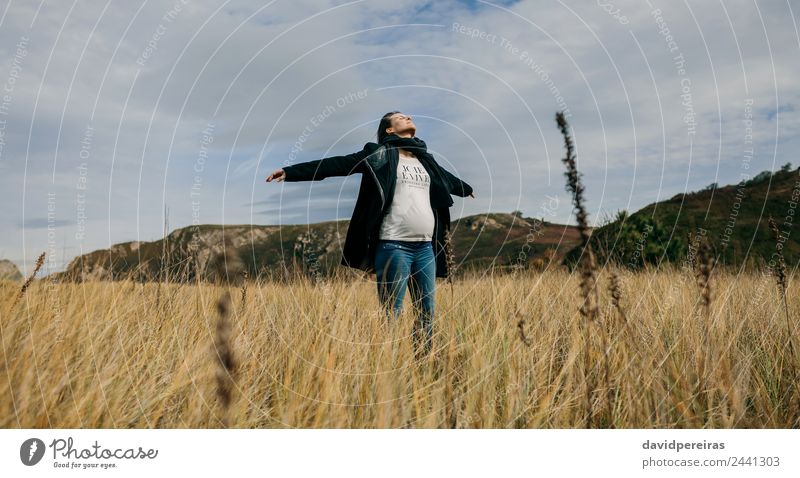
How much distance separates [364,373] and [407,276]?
5.40ft

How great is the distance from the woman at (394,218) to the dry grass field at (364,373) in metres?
0.40

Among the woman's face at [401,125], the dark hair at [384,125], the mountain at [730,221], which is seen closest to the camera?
the woman's face at [401,125]

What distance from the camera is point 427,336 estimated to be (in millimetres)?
4555

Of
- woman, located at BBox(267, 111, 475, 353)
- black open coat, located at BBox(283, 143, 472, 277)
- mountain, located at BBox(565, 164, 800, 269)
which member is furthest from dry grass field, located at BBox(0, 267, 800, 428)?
mountain, located at BBox(565, 164, 800, 269)

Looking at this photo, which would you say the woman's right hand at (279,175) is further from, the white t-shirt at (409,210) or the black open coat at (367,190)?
the white t-shirt at (409,210)

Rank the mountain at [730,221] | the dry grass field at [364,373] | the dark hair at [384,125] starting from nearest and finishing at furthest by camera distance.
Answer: the dry grass field at [364,373] → the dark hair at [384,125] → the mountain at [730,221]

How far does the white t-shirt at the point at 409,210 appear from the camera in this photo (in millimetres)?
5020

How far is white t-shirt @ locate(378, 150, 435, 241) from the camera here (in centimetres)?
502

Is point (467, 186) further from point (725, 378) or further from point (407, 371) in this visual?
point (725, 378)

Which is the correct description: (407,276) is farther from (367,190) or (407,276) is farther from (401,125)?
(401,125)

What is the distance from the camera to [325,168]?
187 inches

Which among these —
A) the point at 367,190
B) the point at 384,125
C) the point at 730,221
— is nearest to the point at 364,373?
the point at 367,190

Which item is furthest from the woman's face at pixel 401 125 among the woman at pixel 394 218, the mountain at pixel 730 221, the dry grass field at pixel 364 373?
the mountain at pixel 730 221
